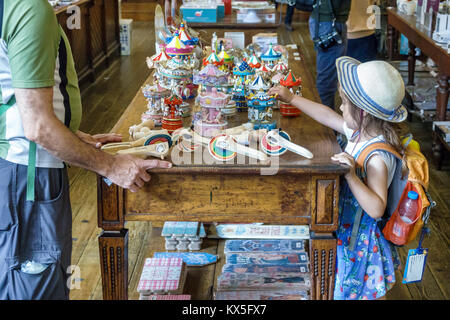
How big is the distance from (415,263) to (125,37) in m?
5.99

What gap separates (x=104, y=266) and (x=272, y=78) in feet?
3.29

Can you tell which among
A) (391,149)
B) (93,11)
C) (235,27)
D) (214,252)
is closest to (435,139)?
(235,27)

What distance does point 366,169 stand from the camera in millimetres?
1923

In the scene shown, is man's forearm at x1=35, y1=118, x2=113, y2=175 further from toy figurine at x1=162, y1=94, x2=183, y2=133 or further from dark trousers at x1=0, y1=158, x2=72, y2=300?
toy figurine at x1=162, y1=94, x2=183, y2=133

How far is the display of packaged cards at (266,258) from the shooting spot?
2.72 meters

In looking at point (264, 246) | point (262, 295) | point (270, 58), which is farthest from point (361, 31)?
point (262, 295)

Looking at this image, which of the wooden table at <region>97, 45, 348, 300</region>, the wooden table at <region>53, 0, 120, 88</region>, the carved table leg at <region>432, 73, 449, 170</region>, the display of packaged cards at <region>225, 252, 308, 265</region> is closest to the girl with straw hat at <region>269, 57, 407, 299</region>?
the wooden table at <region>97, 45, 348, 300</region>

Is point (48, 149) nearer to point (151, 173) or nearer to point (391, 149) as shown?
point (151, 173)

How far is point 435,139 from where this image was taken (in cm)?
407

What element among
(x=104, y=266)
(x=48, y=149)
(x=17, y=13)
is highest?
(x=17, y=13)

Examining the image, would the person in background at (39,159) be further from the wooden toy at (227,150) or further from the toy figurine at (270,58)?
the toy figurine at (270,58)

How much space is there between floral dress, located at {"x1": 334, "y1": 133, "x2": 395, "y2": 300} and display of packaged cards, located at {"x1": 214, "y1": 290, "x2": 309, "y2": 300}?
37cm

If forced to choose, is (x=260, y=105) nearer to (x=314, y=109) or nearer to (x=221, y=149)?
(x=314, y=109)

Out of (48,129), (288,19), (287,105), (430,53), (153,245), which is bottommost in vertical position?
(153,245)
